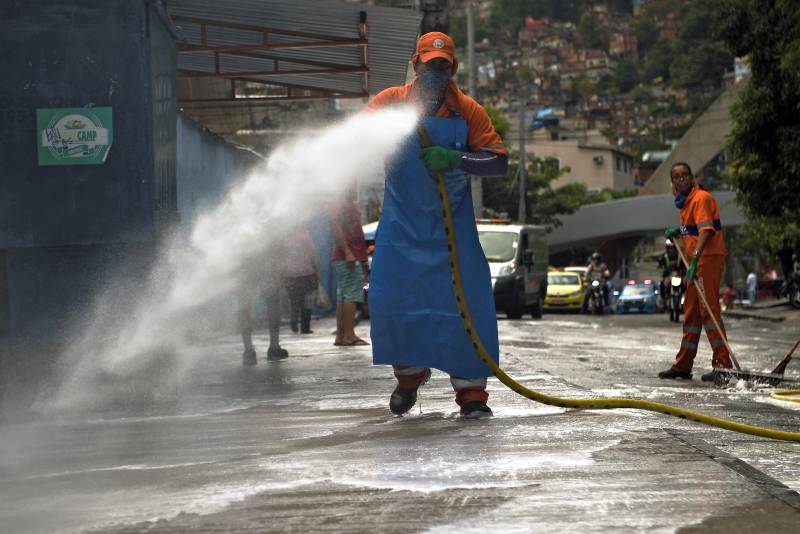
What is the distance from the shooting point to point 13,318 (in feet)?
26.5

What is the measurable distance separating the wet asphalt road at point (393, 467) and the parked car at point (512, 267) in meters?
18.5

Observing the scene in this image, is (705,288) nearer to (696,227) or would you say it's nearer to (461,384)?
(696,227)

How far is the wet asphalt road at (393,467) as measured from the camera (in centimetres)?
411

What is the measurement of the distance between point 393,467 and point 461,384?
189 centimetres

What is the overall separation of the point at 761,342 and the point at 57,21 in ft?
36.6

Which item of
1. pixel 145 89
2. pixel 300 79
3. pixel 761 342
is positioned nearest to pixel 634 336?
pixel 761 342

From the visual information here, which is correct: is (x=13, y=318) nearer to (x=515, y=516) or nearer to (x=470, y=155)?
(x=470, y=155)

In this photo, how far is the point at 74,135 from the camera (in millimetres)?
8062

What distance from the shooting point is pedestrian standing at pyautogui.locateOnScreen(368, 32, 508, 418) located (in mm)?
6871

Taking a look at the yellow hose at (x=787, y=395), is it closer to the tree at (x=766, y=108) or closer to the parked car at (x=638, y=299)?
the tree at (x=766, y=108)

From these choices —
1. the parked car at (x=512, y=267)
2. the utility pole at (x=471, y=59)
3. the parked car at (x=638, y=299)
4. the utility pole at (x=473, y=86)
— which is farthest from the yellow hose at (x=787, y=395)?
the utility pole at (x=471, y=59)

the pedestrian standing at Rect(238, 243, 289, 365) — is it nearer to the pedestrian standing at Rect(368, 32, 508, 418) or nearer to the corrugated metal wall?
the corrugated metal wall

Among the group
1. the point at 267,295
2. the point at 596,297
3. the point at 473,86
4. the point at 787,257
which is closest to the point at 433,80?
the point at 267,295

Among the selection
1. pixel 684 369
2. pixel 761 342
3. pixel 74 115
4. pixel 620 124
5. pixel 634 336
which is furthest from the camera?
pixel 620 124
